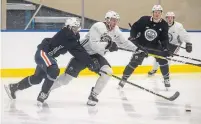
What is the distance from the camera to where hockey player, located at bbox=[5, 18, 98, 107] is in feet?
12.7

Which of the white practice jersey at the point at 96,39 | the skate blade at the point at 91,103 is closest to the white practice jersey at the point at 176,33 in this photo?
the white practice jersey at the point at 96,39

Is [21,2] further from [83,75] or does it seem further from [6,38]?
[83,75]

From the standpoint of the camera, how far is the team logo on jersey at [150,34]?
196 inches

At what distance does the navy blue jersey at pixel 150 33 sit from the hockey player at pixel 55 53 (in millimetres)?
1195

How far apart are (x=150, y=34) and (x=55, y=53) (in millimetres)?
1358

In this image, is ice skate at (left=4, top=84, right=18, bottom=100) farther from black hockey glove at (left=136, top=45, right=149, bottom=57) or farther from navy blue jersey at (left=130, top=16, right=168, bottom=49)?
navy blue jersey at (left=130, top=16, right=168, bottom=49)

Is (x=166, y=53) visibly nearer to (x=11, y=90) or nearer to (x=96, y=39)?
(x=96, y=39)

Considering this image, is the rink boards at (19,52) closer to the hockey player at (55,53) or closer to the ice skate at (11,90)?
the ice skate at (11,90)

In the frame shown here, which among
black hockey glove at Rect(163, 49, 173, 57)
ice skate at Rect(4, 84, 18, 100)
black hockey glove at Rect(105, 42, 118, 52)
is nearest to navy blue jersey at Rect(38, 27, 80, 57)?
black hockey glove at Rect(105, 42, 118, 52)

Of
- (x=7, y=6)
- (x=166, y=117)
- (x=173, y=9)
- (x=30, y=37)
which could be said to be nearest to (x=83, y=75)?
(x=30, y=37)

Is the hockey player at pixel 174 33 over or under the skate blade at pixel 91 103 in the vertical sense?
over

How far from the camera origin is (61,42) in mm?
3895

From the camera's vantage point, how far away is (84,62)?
3.91 m

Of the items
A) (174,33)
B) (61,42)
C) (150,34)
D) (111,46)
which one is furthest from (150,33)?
(61,42)
